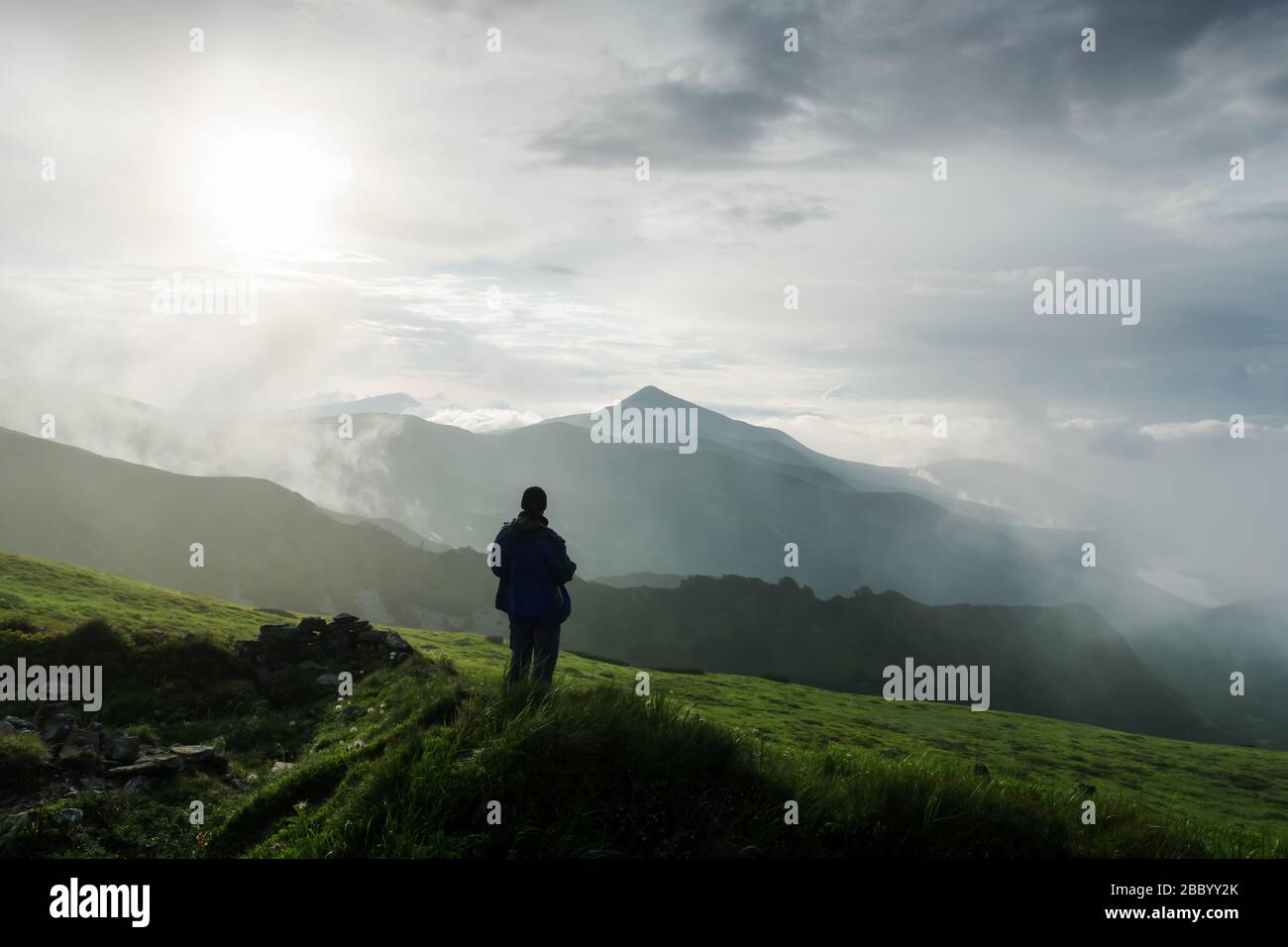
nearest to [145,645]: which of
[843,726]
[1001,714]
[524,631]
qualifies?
[524,631]

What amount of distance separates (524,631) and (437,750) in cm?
399

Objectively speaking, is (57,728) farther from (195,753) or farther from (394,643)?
(394,643)

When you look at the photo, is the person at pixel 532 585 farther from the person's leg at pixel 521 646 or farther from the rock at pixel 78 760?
the rock at pixel 78 760

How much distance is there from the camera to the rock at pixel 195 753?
14.2m

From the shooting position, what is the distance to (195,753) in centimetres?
1436

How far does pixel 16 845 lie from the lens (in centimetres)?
1003

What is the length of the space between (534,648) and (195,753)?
7.75 meters

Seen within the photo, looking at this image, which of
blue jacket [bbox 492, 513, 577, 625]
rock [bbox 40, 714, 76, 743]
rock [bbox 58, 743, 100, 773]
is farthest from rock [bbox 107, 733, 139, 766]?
blue jacket [bbox 492, 513, 577, 625]

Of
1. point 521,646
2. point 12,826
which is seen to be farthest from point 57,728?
point 521,646

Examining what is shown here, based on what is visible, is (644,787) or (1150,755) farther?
(1150,755)

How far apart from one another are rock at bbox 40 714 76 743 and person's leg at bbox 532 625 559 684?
1016cm

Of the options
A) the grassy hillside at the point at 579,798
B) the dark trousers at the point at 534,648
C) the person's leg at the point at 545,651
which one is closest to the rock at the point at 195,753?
the grassy hillside at the point at 579,798

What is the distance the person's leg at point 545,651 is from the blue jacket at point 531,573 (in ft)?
0.70
